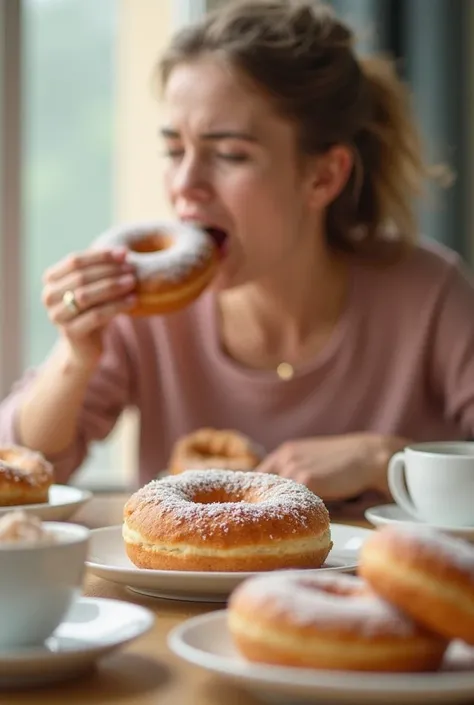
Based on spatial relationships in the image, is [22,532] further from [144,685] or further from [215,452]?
[215,452]

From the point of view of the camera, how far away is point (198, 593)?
0.85m

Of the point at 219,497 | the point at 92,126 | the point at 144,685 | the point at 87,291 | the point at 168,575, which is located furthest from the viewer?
the point at 92,126

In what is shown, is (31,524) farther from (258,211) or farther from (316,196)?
(316,196)

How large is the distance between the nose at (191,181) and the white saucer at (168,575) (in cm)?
89

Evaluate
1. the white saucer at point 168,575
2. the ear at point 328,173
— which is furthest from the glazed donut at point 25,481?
the ear at point 328,173

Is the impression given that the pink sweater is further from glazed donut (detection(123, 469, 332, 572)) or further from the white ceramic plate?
glazed donut (detection(123, 469, 332, 572))

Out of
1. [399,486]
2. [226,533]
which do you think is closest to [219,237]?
[399,486]

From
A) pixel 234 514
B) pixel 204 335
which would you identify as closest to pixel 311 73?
pixel 204 335

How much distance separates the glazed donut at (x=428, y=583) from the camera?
576mm

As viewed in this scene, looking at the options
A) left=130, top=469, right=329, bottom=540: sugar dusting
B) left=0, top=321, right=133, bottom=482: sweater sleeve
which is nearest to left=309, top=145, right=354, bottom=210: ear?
left=0, top=321, right=133, bottom=482: sweater sleeve

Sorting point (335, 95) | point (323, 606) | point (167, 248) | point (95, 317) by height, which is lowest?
point (323, 606)

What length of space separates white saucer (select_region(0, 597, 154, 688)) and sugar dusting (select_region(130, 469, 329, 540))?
13 cm

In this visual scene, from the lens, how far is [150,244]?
188cm

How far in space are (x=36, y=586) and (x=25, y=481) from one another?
0.52m
